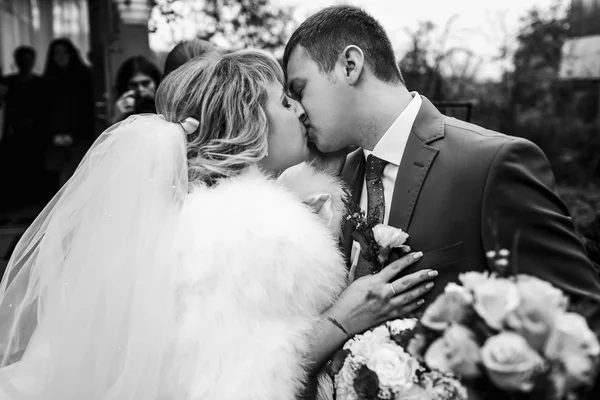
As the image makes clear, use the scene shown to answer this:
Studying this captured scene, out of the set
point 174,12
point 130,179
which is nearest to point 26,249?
point 130,179

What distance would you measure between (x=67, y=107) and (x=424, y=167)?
4.44 metres

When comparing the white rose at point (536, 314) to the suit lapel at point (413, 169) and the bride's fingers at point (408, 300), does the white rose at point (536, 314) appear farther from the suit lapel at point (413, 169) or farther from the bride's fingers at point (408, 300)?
the suit lapel at point (413, 169)

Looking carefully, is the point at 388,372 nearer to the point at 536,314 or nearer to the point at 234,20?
the point at 536,314

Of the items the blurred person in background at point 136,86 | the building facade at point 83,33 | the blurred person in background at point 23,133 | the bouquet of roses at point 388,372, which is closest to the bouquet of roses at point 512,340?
the bouquet of roses at point 388,372

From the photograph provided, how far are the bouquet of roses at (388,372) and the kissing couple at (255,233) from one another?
12cm

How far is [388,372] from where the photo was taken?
172 cm

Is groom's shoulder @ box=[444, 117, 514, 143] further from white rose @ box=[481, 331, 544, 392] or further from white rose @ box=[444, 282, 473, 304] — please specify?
white rose @ box=[481, 331, 544, 392]

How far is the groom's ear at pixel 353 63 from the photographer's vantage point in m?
2.52

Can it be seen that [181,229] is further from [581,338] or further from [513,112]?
[513,112]

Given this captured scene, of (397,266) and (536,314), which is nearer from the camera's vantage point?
(536,314)

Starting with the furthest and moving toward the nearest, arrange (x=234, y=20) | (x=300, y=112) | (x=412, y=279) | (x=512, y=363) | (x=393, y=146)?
(x=234, y=20), (x=300, y=112), (x=393, y=146), (x=412, y=279), (x=512, y=363)

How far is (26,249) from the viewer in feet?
8.16

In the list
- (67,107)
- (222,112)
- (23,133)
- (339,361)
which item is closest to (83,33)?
(67,107)

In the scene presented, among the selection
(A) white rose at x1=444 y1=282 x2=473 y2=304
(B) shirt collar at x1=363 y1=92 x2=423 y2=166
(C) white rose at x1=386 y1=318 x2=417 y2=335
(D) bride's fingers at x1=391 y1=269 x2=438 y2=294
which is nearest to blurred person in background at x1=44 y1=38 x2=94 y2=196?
(B) shirt collar at x1=363 y1=92 x2=423 y2=166
